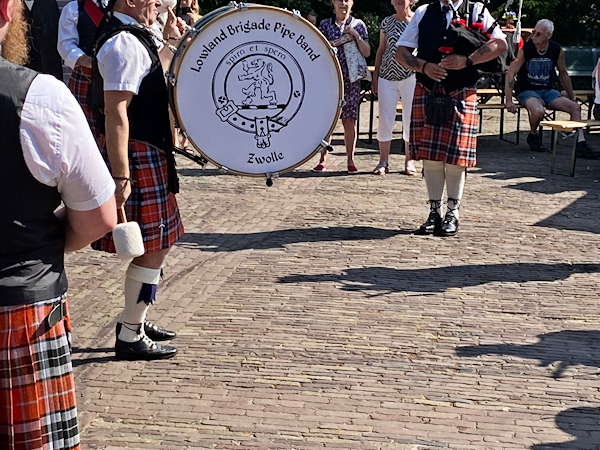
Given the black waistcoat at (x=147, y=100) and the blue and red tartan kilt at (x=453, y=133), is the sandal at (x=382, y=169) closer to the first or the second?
the blue and red tartan kilt at (x=453, y=133)

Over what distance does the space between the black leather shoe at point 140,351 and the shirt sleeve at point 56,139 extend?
7.96 ft

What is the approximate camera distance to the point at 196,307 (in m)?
5.52

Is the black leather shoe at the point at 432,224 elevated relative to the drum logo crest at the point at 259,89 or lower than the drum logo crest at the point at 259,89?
lower

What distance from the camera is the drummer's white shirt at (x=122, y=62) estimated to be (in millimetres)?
3996

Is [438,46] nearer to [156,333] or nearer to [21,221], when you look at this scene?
[156,333]

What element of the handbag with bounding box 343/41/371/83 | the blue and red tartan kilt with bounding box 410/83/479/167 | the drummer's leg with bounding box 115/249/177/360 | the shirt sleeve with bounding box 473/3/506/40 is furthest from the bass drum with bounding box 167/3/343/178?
the handbag with bounding box 343/41/371/83

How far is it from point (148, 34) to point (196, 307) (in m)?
1.90

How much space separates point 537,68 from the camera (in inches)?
473

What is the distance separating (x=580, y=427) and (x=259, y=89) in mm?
2324

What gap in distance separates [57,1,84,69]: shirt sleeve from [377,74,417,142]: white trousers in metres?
4.45

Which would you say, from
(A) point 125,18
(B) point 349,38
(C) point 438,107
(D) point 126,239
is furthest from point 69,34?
(B) point 349,38

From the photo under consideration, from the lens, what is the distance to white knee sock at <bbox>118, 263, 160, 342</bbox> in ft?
14.8

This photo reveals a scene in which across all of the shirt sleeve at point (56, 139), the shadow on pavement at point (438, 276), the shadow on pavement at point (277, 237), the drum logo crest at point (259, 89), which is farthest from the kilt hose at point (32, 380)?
the shadow on pavement at point (277, 237)

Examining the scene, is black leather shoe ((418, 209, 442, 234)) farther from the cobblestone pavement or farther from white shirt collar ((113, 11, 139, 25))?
white shirt collar ((113, 11, 139, 25))
